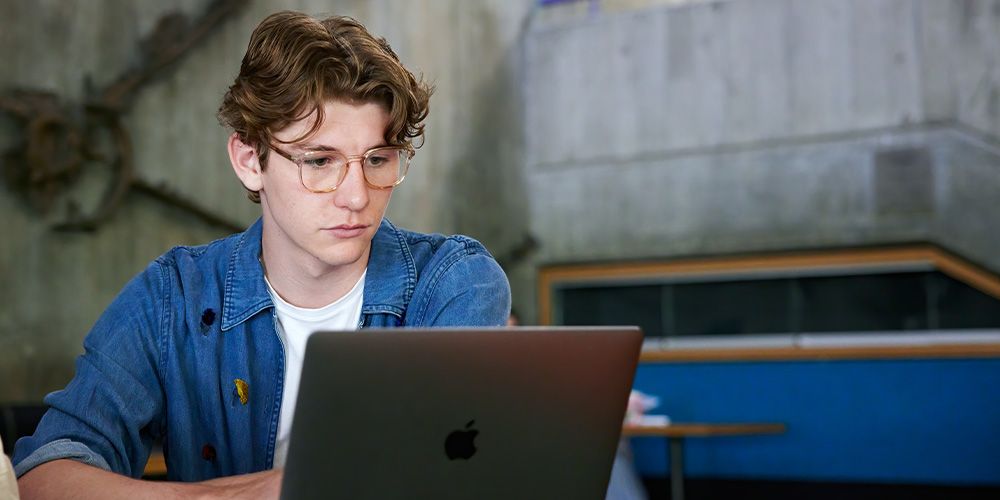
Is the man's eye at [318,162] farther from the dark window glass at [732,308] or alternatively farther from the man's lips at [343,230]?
the dark window glass at [732,308]

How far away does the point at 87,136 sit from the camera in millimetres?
3984

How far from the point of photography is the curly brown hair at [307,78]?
1279mm

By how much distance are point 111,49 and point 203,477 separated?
3.24 metres

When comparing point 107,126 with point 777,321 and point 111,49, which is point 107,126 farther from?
point 777,321

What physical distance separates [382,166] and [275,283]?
26cm

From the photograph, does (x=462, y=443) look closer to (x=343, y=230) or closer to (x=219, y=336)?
(x=343, y=230)

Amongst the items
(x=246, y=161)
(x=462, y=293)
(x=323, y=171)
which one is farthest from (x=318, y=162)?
(x=462, y=293)

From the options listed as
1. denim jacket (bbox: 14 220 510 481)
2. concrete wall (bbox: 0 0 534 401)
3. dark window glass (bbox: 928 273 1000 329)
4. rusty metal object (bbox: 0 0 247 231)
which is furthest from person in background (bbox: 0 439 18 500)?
dark window glass (bbox: 928 273 1000 329)

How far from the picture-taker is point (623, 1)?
7.00 meters

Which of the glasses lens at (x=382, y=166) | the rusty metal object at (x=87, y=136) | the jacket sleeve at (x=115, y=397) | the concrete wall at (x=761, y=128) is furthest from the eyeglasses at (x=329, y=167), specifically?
the concrete wall at (x=761, y=128)

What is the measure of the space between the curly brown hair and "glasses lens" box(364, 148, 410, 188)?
0.02 m

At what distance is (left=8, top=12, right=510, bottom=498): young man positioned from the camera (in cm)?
128

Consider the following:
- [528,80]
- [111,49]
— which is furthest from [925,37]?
[111,49]

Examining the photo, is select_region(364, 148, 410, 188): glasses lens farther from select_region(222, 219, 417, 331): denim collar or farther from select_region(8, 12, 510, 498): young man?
select_region(222, 219, 417, 331): denim collar
